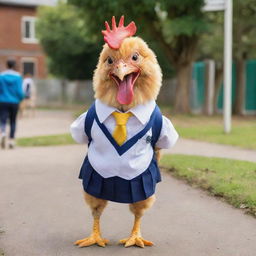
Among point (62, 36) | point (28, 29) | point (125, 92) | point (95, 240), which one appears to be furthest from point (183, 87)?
point (28, 29)

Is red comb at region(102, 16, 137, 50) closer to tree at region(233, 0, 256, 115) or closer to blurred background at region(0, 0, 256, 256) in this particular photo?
blurred background at region(0, 0, 256, 256)

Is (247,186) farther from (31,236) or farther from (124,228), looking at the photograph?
(31,236)

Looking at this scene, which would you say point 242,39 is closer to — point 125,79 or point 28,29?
point 125,79

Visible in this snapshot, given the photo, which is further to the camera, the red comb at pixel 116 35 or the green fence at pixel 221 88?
the green fence at pixel 221 88

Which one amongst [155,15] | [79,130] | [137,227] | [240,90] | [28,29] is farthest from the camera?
[28,29]

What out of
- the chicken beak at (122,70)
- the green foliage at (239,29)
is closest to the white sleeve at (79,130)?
the chicken beak at (122,70)

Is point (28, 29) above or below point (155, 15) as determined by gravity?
above

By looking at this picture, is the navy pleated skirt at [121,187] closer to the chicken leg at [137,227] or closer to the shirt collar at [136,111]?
the chicken leg at [137,227]

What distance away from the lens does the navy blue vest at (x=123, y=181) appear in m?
4.25

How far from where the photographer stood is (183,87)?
19469 millimetres

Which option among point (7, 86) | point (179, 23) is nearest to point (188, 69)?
point (179, 23)

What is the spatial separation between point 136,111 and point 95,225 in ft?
3.65

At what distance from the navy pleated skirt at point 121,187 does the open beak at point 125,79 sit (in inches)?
25.9

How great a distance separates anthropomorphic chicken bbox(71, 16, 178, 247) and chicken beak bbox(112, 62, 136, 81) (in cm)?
1
